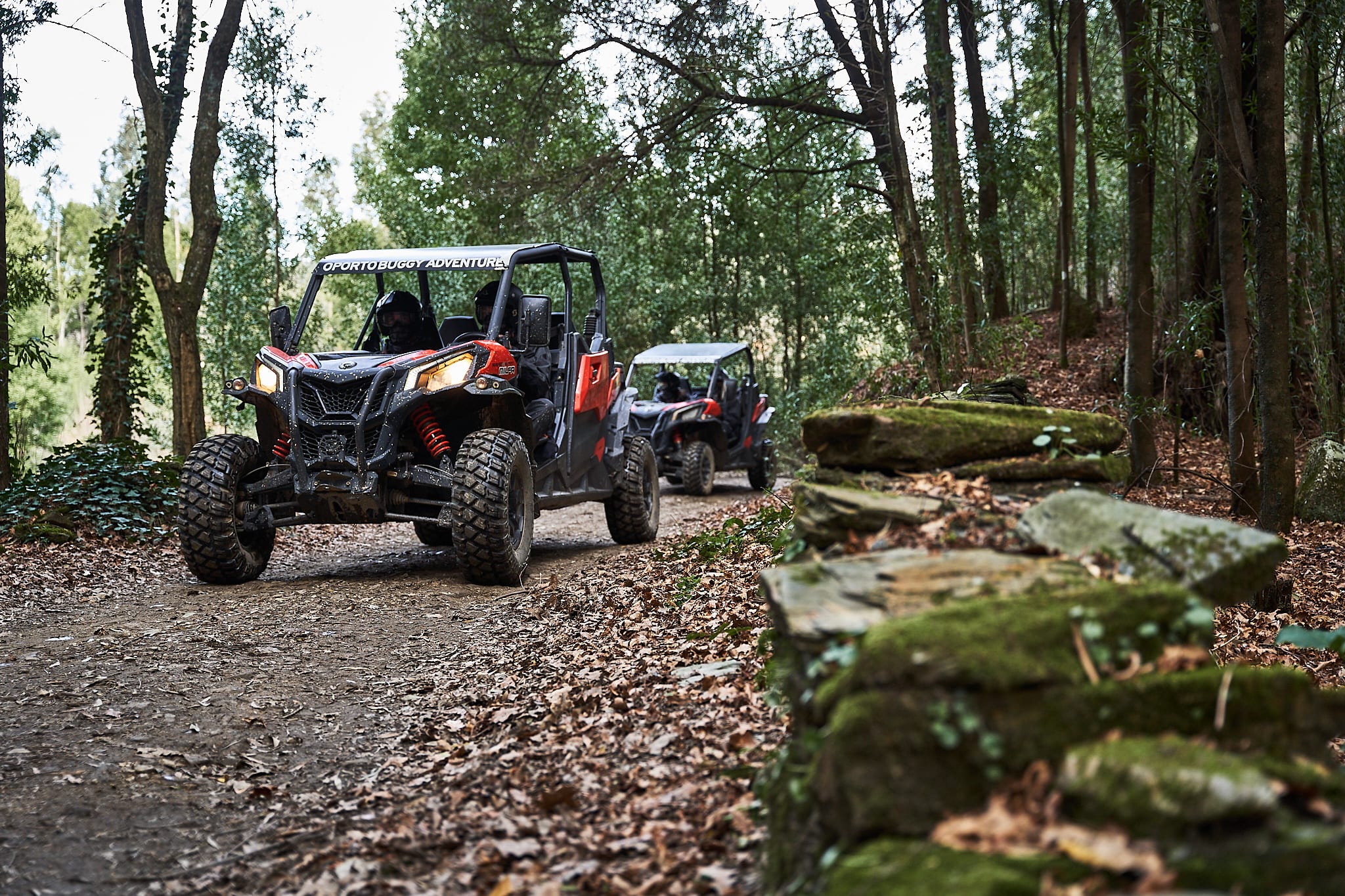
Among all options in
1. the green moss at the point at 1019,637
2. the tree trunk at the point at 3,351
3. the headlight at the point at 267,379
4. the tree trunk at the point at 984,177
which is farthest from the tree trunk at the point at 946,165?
the green moss at the point at 1019,637

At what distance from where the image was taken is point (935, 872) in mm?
1929

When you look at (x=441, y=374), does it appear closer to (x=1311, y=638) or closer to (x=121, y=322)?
(x=1311, y=638)

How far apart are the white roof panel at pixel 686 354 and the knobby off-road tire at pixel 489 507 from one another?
8237mm

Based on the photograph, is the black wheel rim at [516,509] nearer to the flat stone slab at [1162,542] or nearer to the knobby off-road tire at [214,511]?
the knobby off-road tire at [214,511]

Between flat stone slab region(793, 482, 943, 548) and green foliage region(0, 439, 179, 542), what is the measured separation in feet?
28.3

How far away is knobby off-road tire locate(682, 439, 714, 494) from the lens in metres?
15.3

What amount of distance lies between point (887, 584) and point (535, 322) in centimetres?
596

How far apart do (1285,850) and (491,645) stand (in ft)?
15.1

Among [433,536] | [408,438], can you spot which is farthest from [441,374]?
[433,536]

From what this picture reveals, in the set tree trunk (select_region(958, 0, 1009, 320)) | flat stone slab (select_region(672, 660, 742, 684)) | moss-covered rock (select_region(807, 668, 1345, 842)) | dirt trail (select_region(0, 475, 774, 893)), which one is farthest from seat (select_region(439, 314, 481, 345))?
tree trunk (select_region(958, 0, 1009, 320))

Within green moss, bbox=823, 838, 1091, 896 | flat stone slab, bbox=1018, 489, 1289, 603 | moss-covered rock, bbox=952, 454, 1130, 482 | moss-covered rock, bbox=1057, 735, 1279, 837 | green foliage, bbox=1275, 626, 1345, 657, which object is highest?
moss-covered rock, bbox=952, 454, 1130, 482

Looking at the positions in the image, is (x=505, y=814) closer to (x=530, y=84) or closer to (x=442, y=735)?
(x=442, y=735)

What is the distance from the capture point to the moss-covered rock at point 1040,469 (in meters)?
3.88

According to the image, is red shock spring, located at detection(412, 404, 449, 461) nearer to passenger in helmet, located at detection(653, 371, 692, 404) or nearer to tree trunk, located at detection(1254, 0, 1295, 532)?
tree trunk, located at detection(1254, 0, 1295, 532)
